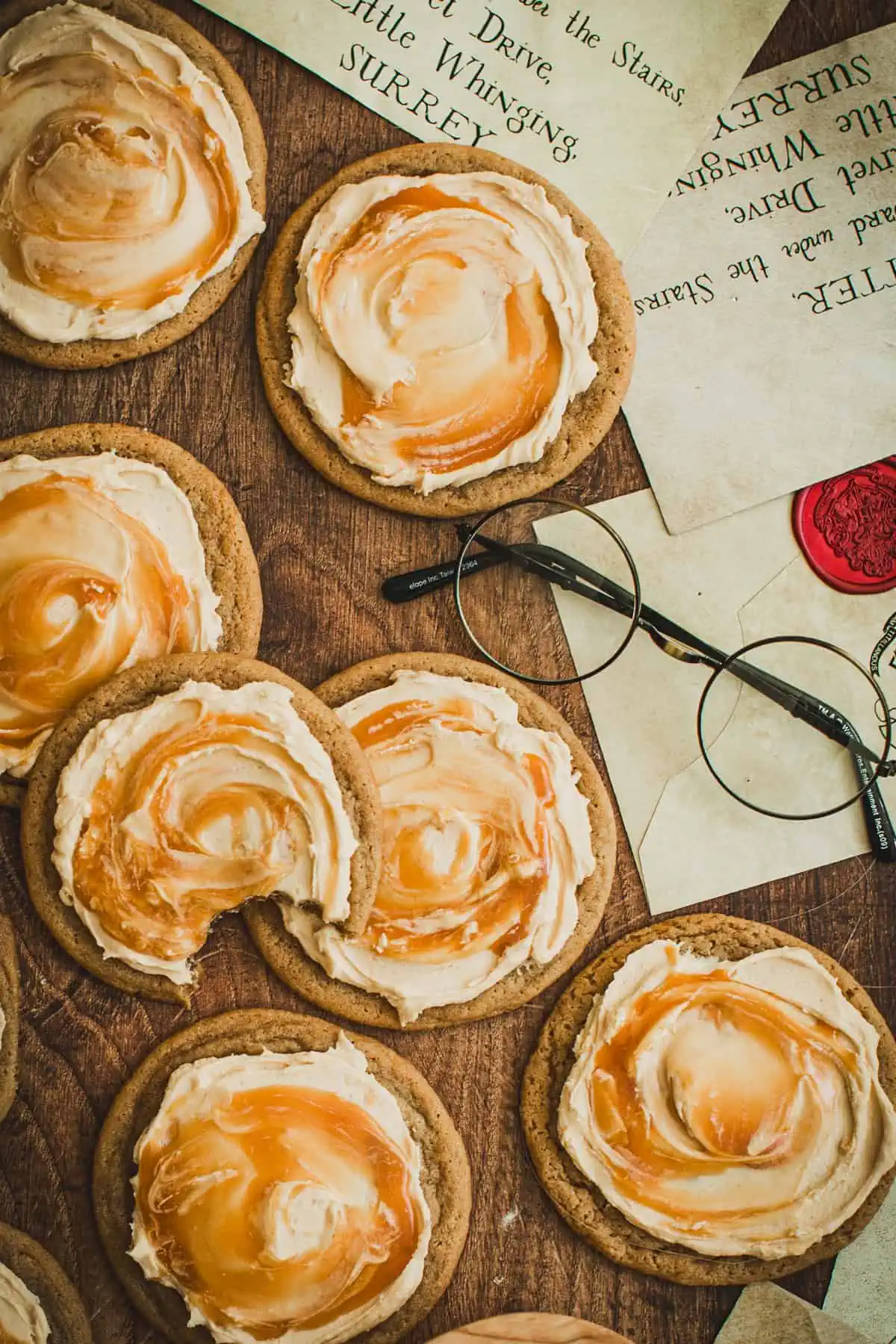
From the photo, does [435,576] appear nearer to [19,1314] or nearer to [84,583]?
[84,583]

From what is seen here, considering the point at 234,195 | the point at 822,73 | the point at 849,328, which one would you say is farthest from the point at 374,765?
the point at 822,73

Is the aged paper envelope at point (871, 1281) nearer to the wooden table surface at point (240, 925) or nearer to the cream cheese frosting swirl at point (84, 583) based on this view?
the wooden table surface at point (240, 925)

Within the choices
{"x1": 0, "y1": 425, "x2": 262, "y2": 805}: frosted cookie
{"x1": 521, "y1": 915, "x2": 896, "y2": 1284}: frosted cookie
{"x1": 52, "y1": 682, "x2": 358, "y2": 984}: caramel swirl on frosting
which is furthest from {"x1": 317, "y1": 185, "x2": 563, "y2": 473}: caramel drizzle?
{"x1": 521, "y1": 915, "x2": 896, "y2": 1284}: frosted cookie

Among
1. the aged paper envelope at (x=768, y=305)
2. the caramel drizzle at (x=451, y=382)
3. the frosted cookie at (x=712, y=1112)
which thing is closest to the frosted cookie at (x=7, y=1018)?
the frosted cookie at (x=712, y=1112)

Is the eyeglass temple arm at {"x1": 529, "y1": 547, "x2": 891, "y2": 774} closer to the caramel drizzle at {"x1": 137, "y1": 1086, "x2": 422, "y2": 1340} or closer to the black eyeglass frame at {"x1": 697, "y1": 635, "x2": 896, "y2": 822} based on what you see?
the black eyeglass frame at {"x1": 697, "y1": 635, "x2": 896, "y2": 822}

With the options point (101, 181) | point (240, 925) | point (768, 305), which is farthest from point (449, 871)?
point (101, 181)
